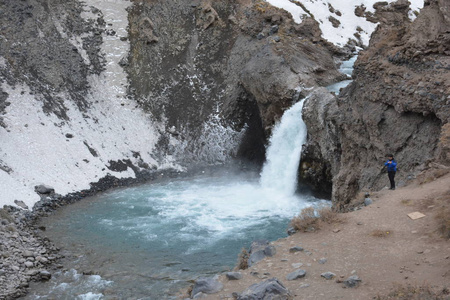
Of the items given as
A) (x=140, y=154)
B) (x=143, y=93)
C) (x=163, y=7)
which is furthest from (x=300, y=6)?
(x=140, y=154)

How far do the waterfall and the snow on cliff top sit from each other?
Answer: 13569 mm

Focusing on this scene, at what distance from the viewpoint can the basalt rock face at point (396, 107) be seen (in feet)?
50.4

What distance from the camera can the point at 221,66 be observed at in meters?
34.8

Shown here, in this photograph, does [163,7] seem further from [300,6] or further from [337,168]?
[337,168]

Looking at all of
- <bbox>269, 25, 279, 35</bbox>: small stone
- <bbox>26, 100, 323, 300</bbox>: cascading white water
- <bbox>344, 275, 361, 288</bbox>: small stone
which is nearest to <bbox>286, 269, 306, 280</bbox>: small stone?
<bbox>344, 275, 361, 288</bbox>: small stone

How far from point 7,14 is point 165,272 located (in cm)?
2839

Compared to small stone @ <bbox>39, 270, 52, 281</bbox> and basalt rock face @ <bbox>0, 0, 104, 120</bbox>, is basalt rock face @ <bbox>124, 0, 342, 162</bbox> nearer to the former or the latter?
basalt rock face @ <bbox>0, 0, 104, 120</bbox>

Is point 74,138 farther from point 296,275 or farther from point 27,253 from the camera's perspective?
point 296,275

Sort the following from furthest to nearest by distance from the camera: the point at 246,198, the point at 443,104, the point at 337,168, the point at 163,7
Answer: the point at 163,7 < the point at 246,198 < the point at 337,168 < the point at 443,104

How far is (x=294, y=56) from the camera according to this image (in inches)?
1186

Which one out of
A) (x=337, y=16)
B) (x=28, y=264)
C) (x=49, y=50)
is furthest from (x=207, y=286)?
(x=337, y=16)

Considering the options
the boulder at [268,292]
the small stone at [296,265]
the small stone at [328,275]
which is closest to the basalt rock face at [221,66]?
the small stone at [296,265]

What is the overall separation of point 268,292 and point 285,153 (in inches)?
756

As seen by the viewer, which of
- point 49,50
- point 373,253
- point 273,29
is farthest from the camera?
point 49,50
